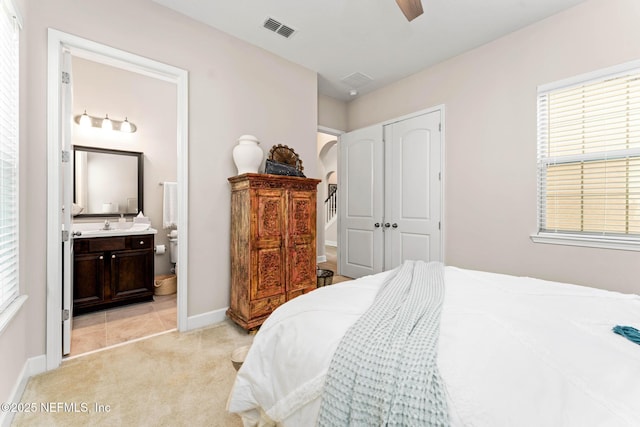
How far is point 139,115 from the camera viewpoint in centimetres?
378

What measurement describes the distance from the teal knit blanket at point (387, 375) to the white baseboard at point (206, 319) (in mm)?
2113

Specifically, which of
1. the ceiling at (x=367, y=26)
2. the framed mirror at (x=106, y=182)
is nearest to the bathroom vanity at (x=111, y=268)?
the framed mirror at (x=106, y=182)

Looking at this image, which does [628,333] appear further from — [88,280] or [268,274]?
[88,280]

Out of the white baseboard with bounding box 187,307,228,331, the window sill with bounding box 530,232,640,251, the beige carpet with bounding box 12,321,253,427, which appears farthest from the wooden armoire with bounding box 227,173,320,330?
the window sill with bounding box 530,232,640,251

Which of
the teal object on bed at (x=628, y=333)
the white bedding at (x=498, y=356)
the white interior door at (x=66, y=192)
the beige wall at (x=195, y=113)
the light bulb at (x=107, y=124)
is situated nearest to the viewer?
the white bedding at (x=498, y=356)

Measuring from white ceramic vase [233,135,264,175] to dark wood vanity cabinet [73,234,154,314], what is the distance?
1584mm

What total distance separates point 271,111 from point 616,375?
3194 millimetres

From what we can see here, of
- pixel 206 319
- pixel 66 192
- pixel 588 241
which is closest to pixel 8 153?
pixel 66 192

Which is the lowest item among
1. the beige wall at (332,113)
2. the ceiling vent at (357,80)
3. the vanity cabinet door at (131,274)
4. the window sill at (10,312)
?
the vanity cabinet door at (131,274)

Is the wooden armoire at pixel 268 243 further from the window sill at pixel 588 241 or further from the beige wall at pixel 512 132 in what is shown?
the window sill at pixel 588 241

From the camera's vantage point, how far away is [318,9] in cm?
245

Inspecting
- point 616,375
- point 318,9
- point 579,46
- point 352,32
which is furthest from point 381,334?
point 579,46

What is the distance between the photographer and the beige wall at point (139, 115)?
3424mm

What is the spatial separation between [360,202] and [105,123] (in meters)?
3.55
